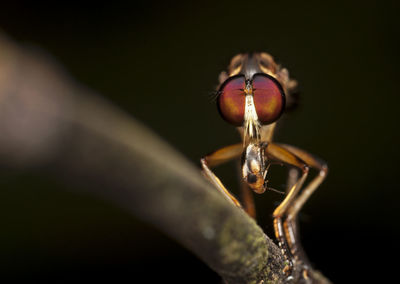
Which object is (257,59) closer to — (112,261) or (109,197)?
(109,197)

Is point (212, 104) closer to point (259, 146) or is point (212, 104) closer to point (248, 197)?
point (248, 197)

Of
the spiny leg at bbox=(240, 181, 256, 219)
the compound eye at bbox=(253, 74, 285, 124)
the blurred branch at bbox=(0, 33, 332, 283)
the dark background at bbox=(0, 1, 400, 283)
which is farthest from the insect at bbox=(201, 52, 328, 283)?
the dark background at bbox=(0, 1, 400, 283)

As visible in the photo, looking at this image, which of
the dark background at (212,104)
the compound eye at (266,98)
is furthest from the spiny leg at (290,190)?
the dark background at (212,104)

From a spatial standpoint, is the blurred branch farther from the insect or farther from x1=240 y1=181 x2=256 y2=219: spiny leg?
x1=240 y1=181 x2=256 y2=219: spiny leg

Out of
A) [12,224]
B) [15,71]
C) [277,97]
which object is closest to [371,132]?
[277,97]

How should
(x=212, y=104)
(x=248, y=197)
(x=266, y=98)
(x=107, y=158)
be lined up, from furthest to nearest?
(x=212, y=104)
(x=248, y=197)
(x=266, y=98)
(x=107, y=158)

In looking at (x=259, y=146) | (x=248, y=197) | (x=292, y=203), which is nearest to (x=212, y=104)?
(x=248, y=197)

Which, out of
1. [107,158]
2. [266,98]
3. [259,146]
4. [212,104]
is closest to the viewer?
[107,158]

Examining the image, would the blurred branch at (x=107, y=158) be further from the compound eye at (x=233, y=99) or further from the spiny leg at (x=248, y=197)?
the spiny leg at (x=248, y=197)
